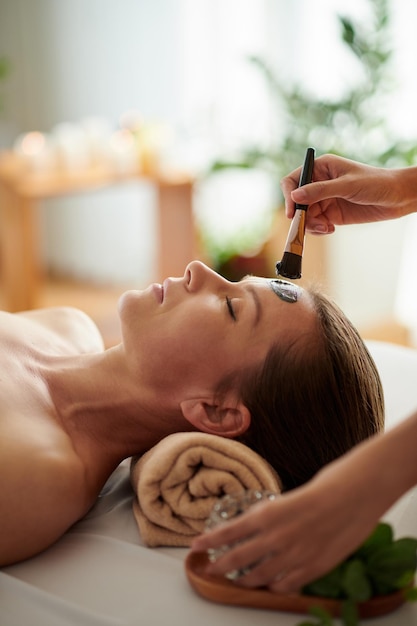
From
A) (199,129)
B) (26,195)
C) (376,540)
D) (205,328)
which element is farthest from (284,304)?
(199,129)

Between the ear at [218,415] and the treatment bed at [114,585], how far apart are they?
20 centimetres

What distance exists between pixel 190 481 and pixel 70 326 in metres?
0.69

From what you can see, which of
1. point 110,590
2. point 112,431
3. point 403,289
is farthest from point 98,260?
point 110,590

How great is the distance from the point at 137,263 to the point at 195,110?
1.00m

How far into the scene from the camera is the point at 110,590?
124 centimetres

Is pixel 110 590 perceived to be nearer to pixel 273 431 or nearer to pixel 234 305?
pixel 273 431

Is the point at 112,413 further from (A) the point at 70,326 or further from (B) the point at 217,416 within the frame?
(A) the point at 70,326

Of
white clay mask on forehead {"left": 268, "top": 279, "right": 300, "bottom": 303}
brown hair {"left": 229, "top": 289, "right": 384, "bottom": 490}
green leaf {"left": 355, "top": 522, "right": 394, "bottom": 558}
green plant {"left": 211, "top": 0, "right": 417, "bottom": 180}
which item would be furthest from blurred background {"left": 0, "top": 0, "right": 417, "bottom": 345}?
green leaf {"left": 355, "top": 522, "right": 394, "bottom": 558}

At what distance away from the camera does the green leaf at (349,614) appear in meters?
1.08

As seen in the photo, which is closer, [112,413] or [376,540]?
[376,540]

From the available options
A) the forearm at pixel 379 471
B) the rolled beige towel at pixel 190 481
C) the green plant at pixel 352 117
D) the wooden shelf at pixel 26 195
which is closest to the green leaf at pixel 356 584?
the forearm at pixel 379 471

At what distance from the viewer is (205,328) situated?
148cm

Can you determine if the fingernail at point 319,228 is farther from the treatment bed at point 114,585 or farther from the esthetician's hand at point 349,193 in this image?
the treatment bed at point 114,585

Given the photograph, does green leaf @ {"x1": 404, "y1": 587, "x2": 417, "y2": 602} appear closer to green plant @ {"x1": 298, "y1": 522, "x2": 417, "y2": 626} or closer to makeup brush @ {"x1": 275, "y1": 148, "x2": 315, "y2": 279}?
green plant @ {"x1": 298, "y1": 522, "x2": 417, "y2": 626}
